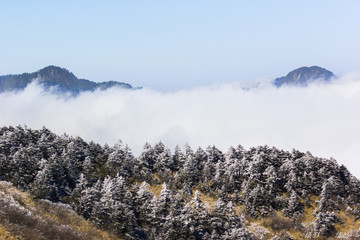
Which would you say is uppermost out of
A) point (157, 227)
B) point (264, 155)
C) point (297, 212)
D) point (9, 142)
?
point (264, 155)

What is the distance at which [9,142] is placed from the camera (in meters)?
75.5

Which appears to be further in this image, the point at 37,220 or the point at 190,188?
the point at 190,188

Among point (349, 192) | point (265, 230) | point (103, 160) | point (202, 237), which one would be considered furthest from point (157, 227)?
point (349, 192)

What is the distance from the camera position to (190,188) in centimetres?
8000

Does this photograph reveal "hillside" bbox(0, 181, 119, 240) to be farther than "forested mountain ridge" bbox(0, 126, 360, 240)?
No

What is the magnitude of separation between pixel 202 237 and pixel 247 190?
2424 cm

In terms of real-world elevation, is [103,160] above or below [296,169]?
below

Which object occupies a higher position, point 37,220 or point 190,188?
point 190,188

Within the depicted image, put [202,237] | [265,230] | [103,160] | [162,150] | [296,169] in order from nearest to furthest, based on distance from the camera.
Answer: [202,237]
[265,230]
[296,169]
[103,160]
[162,150]

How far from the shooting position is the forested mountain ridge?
57344 millimetres

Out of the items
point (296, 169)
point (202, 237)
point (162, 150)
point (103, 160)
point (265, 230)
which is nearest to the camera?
point (202, 237)

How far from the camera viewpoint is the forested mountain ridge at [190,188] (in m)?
57.3

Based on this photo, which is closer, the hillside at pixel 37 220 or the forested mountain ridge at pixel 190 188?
the hillside at pixel 37 220

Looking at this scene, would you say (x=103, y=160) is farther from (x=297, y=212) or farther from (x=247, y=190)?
(x=297, y=212)
